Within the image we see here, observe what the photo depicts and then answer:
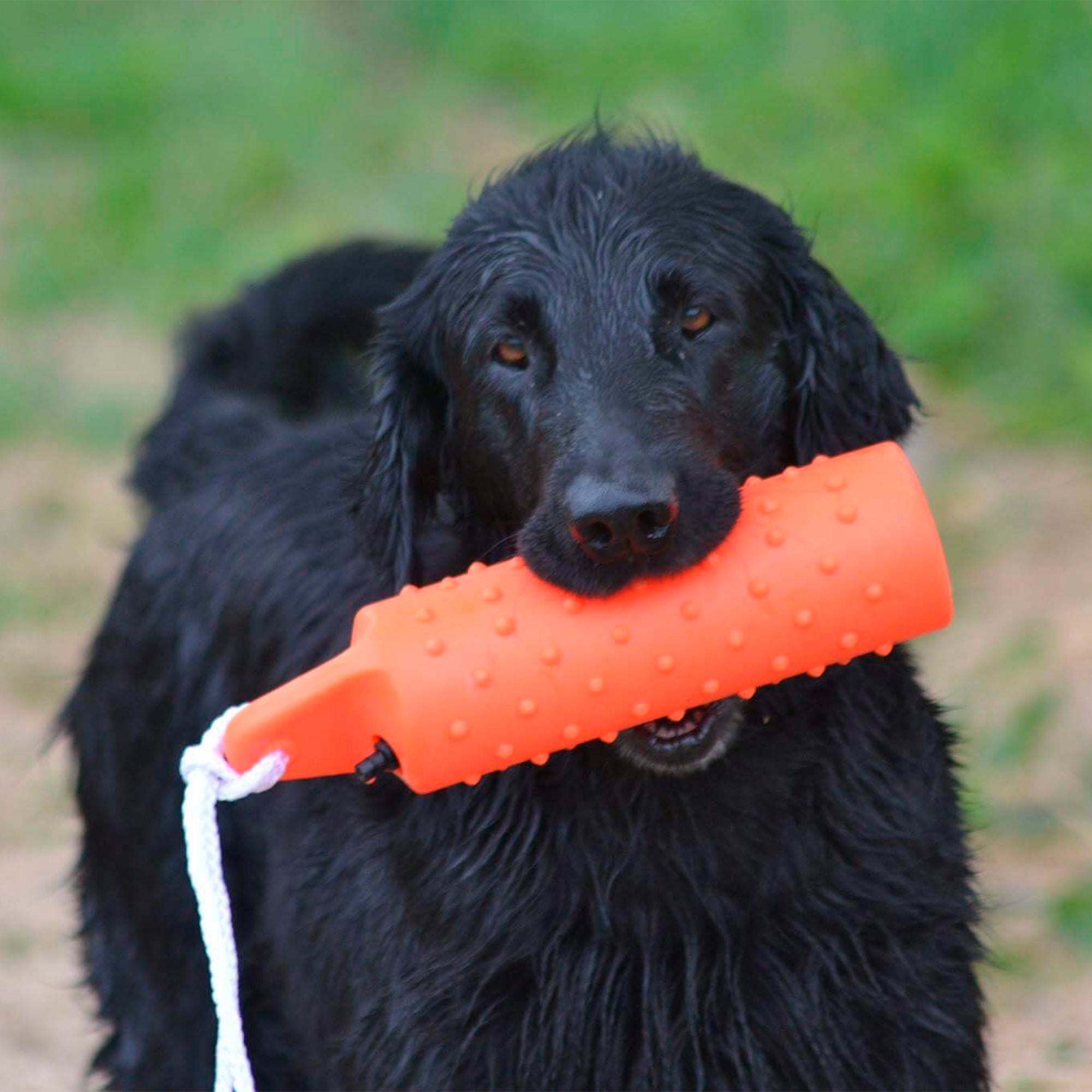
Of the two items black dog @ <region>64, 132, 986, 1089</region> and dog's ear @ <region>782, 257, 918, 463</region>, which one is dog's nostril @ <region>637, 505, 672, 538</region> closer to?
black dog @ <region>64, 132, 986, 1089</region>

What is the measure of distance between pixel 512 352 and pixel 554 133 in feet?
19.6

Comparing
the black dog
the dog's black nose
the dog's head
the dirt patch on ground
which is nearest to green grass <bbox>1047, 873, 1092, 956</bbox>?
the dirt patch on ground

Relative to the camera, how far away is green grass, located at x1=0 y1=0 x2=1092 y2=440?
6648mm

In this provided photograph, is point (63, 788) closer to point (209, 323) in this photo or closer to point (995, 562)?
point (209, 323)

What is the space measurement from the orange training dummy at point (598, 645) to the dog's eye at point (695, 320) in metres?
A: 0.42

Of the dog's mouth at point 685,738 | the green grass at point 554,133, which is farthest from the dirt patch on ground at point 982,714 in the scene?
the dog's mouth at point 685,738

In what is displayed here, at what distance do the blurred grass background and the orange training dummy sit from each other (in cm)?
99

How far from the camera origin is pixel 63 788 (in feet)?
18.4

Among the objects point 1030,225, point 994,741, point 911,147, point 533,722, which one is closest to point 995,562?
point 994,741

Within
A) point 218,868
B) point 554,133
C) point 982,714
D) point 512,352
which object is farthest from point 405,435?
point 554,133

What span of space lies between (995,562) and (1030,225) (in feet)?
5.40

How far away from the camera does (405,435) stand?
315cm

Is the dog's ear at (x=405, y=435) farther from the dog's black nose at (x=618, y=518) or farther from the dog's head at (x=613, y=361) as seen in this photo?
the dog's black nose at (x=618, y=518)

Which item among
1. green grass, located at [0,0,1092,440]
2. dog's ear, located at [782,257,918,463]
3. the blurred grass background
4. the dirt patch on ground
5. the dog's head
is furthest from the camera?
green grass, located at [0,0,1092,440]
